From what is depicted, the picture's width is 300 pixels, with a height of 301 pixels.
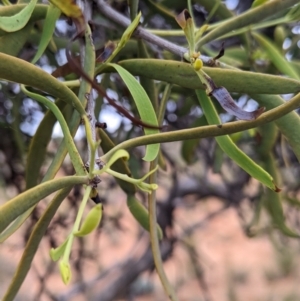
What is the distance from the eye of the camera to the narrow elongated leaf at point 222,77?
0.32 meters

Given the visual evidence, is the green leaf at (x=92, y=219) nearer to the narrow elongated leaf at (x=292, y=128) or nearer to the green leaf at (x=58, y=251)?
the green leaf at (x=58, y=251)

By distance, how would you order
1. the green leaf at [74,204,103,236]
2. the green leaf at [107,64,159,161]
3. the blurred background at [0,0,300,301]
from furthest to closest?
the blurred background at [0,0,300,301], the green leaf at [107,64,159,161], the green leaf at [74,204,103,236]

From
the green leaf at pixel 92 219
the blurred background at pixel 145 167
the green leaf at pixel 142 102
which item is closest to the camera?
the green leaf at pixel 92 219

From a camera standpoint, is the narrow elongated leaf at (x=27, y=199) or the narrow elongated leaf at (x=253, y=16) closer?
the narrow elongated leaf at (x=27, y=199)

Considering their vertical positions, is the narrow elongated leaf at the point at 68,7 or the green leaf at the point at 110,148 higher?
the narrow elongated leaf at the point at 68,7

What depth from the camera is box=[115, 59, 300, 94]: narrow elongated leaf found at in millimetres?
323

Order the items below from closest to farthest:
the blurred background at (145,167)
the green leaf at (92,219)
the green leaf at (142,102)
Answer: the green leaf at (92,219)
the green leaf at (142,102)
the blurred background at (145,167)

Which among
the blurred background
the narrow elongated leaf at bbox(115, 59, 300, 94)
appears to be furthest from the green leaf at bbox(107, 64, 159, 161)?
the blurred background

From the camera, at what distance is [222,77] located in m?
0.34

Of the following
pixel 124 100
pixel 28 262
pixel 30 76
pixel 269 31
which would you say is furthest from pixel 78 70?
pixel 269 31

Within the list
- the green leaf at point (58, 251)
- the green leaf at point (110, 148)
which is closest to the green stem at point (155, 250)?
the green leaf at point (110, 148)

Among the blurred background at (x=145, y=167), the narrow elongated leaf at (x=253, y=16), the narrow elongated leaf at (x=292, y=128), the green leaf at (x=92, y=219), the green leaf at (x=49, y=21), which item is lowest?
the green leaf at (x=92, y=219)

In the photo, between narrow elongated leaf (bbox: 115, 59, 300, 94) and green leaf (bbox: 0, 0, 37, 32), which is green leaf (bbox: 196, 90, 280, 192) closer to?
narrow elongated leaf (bbox: 115, 59, 300, 94)

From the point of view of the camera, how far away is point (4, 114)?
0.81 m
